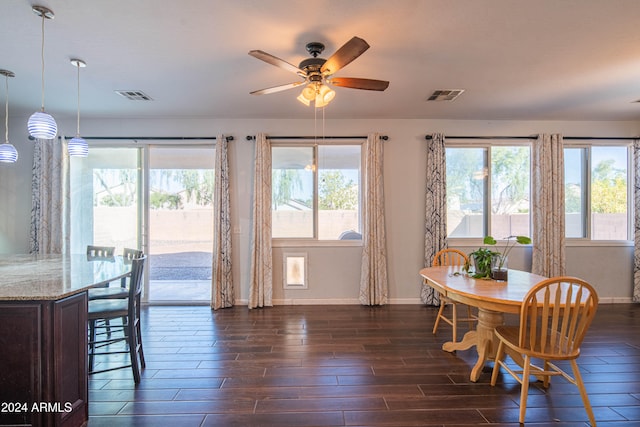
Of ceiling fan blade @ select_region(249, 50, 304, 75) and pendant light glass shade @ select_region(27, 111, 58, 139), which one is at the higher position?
ceiling fan blade @ select_region(249, 50, 304, 75)

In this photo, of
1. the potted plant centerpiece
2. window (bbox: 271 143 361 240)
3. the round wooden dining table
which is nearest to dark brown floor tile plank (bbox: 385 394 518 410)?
the round wooden dining table

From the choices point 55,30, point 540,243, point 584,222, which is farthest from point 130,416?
point 584,222

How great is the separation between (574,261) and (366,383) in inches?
162

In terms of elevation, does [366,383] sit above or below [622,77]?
below

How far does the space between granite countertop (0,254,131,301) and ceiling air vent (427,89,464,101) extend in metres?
3.61

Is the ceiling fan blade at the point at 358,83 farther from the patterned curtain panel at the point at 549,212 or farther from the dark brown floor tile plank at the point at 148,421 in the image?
the patterned curtain panel at the point at 549,212

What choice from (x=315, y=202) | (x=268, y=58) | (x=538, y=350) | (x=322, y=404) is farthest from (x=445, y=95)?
(x=322, y=404)

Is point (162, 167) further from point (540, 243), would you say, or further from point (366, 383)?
point (540, 243)

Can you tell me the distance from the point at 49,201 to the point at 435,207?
5.48 metres

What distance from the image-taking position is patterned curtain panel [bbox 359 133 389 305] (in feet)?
14.6

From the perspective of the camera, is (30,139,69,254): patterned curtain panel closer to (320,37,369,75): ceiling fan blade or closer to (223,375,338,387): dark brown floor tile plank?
(223,375,338,387): dark brown floor tile plank

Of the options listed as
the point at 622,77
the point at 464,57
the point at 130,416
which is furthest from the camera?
the point at 622,77

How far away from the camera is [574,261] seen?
461 centimetres

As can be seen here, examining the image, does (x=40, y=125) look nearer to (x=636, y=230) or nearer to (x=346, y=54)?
(x=346, y=54)
